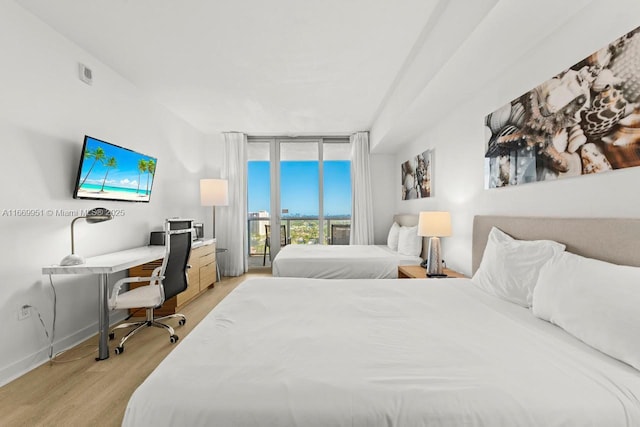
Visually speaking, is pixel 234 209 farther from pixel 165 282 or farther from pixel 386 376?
pixel 386 376

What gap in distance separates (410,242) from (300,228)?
2.48 m

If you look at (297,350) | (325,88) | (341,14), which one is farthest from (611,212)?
(325,88)

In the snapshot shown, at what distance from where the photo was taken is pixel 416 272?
3.01 meters

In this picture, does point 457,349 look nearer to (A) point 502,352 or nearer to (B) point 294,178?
(A) point 502,352

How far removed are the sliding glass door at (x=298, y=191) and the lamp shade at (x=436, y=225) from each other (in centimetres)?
270

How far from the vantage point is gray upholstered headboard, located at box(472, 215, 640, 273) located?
1.28 metres

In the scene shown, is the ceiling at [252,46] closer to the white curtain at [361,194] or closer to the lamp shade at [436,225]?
the white curtain at [361,194]

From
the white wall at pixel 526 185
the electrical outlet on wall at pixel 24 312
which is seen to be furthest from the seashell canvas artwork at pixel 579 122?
the electrical outlet on wall at pixel 24 312

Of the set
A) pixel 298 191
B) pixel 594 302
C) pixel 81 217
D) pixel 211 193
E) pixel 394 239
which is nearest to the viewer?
→ pixel 594 302

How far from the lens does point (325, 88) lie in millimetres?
3396

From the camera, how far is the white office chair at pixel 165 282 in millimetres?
2379

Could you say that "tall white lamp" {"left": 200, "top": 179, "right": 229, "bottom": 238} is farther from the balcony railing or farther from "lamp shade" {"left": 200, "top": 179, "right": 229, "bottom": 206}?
the balcony railing

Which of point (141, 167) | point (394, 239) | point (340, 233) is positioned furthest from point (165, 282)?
point (340, 233)

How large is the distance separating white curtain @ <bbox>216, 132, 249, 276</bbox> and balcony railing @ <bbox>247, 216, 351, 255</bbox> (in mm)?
378
